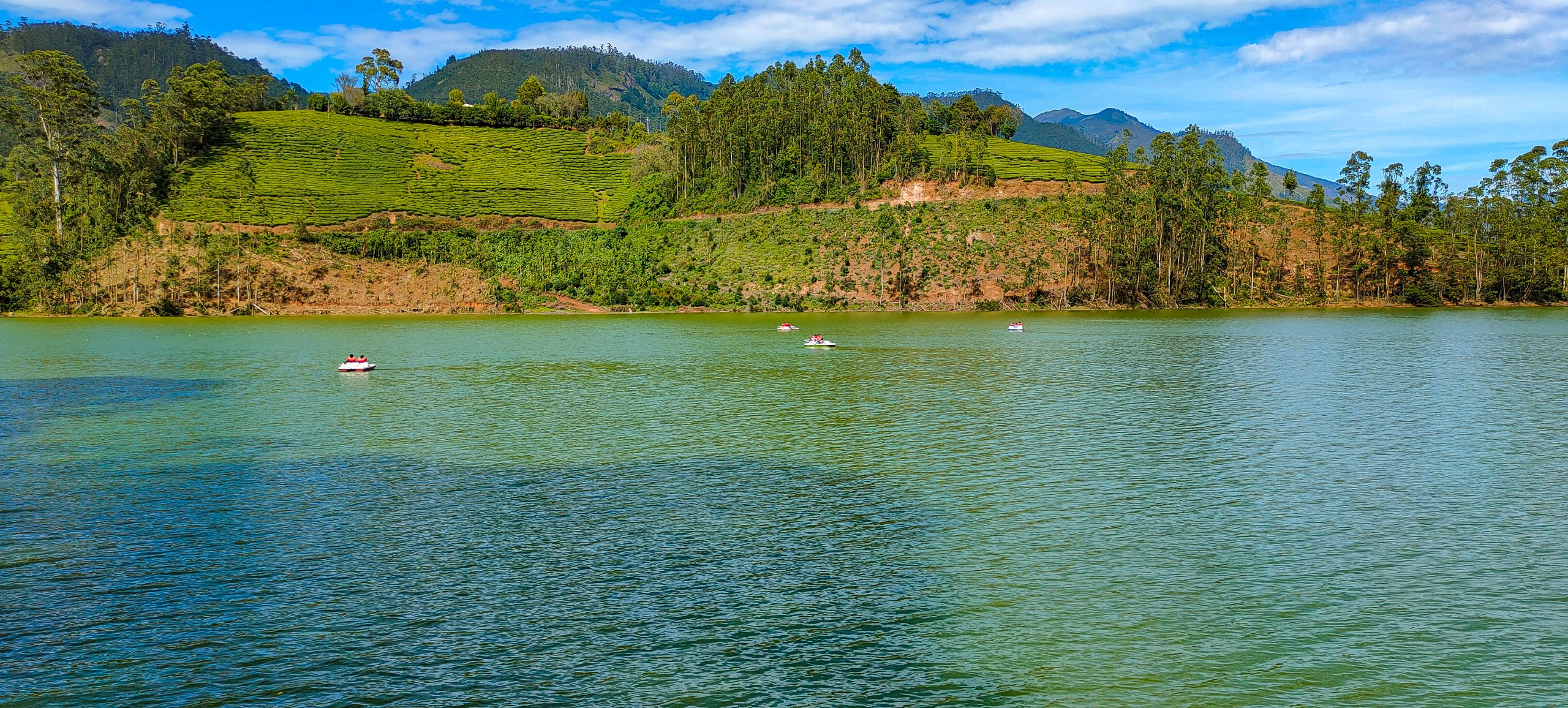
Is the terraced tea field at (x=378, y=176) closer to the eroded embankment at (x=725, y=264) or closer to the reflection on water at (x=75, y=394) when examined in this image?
the eroded embankment at (x=725, y=264)

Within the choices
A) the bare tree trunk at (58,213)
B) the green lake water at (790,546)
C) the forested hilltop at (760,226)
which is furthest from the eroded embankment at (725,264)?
the green lake water at (790,546)

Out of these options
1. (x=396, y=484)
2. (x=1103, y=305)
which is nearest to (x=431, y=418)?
(x=396, y=484)

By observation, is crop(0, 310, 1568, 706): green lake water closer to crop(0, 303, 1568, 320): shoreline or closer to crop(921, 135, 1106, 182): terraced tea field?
crop(0, 303, 1568, 320): shoreline

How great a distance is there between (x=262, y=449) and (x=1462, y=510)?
32.3 meters

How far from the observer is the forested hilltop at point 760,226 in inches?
5221

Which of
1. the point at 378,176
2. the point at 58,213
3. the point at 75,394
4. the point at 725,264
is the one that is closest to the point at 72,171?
the point at 58,213

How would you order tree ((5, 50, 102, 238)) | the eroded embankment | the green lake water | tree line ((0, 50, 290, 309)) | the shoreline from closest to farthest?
the green lake water → the shoreline → tree line ((0, 50, 290, 309)) → the eroded embankment → tree ((5, 50, 102, 238))

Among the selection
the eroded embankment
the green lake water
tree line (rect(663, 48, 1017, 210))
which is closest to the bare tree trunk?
the eroded embankment

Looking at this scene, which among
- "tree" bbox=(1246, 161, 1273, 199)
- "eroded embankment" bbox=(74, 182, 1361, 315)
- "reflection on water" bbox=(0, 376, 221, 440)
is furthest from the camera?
"tree" bbox=(1246, 161, 1273, 199)

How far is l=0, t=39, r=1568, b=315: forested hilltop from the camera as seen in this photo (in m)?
133

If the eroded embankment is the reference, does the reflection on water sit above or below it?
below

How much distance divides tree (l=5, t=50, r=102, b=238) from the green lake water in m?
127

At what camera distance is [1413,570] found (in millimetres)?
16859

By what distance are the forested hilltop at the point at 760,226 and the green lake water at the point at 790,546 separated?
94012 millimetres
